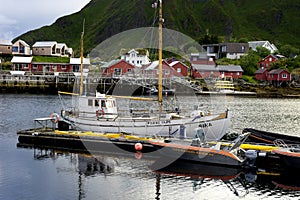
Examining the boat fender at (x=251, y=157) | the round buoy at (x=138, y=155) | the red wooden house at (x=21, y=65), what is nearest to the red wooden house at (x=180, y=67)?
the red wooden house at (x=21, y=65)

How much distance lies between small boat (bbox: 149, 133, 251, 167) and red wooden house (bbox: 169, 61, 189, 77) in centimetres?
7133

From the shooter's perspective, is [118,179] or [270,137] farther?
[270,137]

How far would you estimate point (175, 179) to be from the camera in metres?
23.0

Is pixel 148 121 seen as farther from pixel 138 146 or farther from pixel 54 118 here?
pixel 54 118

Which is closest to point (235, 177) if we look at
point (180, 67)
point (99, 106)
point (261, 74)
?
point (99, 106)

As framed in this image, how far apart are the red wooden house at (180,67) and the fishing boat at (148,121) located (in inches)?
2545

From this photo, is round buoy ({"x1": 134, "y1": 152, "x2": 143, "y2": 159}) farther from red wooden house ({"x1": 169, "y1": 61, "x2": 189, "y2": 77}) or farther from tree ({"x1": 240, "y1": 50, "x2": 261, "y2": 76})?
tree ({"x1": 240, "y1": 50, "x2": 261, "y2": 76})

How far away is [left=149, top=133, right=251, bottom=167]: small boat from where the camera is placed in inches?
965

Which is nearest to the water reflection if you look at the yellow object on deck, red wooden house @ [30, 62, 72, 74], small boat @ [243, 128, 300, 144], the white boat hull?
the yellow object on deck

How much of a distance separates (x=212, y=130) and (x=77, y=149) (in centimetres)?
1001

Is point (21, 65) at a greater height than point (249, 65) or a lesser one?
lesser

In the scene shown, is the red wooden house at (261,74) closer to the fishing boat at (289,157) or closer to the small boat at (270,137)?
Answer: the small boat at (270,137)

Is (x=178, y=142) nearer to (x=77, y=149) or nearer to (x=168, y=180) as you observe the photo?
(x=168, y=180)

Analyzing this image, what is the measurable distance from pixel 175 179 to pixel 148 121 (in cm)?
821
